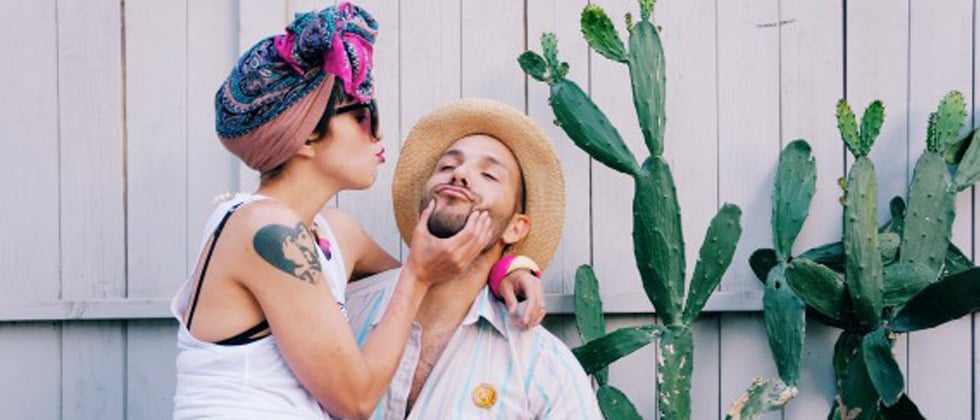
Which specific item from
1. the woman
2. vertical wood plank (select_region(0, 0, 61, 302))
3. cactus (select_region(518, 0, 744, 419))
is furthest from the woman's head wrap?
vertical wood plank (select_region(0, 0, 61, 302))

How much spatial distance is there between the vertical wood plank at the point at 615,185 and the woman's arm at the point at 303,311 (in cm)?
121

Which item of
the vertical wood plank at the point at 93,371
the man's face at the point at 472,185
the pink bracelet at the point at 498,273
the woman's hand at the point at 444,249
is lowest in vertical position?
the vertical wood plank at the point at 93,371

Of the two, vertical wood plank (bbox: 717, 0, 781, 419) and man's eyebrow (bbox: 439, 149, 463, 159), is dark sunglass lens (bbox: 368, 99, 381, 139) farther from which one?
vertical wood plank (bbox: 717, 0, 781, 419)

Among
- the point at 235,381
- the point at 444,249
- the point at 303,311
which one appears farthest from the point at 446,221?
the point at 235,381

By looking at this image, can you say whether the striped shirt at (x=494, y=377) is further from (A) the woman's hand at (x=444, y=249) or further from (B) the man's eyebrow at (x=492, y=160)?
(B) the man's eyebrow at (x=492, y=160)

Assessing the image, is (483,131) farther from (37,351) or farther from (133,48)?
(37,351)

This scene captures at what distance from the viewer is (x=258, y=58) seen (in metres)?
2.49

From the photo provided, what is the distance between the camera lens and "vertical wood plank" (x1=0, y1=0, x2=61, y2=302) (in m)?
3.68

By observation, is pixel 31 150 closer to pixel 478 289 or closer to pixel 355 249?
pixel 355 249

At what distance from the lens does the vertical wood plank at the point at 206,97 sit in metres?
3.64

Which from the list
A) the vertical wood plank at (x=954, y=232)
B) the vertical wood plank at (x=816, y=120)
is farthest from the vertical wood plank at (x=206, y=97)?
the vertical wood plank at (x=954, y=232)

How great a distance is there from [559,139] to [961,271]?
1.19 m

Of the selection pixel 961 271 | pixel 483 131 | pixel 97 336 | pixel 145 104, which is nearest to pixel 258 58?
pixel 483 131

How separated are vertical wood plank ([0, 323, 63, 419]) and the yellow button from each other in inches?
57.9
